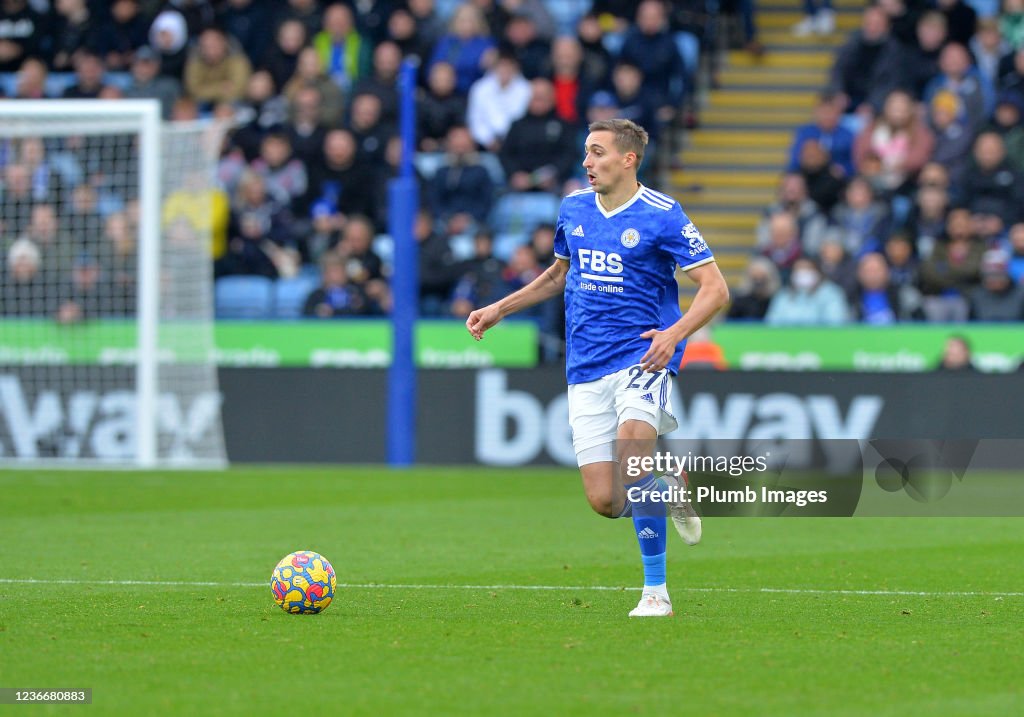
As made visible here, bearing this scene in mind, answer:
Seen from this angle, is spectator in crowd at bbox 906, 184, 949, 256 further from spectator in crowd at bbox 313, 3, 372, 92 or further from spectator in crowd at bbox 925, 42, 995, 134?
spectator in crowd at bbox 313, 3, 372, 92

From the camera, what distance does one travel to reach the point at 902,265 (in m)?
18.9

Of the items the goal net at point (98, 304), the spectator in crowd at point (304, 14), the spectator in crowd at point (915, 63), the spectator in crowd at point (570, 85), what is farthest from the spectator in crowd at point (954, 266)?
the spectator in crowd at point (304, 14)

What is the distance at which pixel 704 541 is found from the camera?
458 inches

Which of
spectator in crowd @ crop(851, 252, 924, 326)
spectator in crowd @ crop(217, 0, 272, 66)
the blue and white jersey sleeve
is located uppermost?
spectator in crowd @ crop(217, 0, 272, 66)

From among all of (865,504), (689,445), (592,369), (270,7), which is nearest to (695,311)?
(592,369)

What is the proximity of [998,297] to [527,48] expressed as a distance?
279 inches

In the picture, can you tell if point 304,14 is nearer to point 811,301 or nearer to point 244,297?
point 244,297

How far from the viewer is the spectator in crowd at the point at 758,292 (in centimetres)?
1895

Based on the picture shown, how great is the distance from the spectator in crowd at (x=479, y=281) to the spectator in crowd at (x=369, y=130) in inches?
85.9

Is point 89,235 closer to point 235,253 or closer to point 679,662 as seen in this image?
point 235,253

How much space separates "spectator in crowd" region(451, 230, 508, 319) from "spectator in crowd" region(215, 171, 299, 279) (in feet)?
7.31

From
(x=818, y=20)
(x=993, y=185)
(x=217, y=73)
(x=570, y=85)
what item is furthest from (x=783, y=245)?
(x=217, y=73)

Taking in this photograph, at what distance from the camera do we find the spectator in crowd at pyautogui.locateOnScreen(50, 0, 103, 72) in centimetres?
2339

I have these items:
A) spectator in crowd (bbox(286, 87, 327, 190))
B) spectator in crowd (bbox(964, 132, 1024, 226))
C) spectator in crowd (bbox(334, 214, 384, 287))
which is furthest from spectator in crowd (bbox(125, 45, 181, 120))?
spectator in crowd (bbox(964, 132, 1024, 226))
